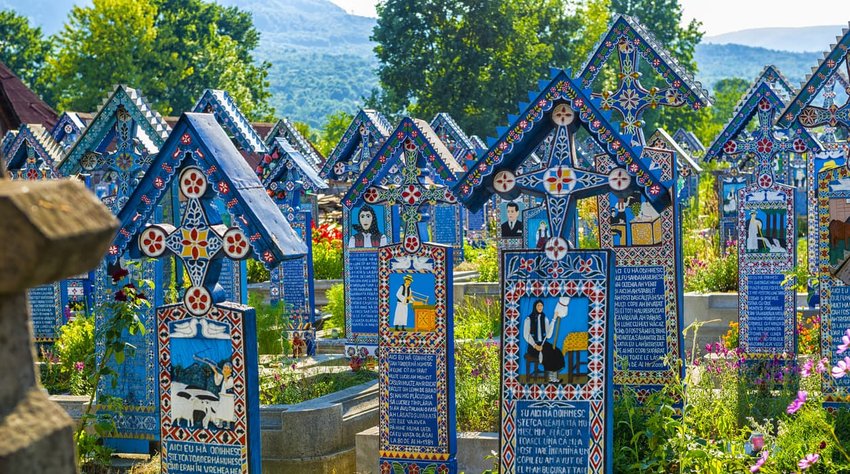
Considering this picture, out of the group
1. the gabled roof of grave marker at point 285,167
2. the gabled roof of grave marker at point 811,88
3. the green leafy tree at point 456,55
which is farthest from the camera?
the green leafy tree at point 456,55

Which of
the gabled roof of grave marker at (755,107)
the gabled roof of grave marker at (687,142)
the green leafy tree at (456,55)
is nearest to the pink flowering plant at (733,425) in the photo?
the gabled roof of grave marker at (755,107)

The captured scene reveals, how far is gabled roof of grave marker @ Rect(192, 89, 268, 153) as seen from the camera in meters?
14.2

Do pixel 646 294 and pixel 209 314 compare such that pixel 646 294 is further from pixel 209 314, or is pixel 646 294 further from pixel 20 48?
pixel 20 48

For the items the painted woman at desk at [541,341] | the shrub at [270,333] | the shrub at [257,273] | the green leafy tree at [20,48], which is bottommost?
the shrub at [270,333]

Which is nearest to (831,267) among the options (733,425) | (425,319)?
(733,425)

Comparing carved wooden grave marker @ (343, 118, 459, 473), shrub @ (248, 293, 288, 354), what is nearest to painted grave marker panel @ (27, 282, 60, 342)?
shrub @ (248, 293, 288, 354)

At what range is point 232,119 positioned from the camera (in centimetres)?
1457

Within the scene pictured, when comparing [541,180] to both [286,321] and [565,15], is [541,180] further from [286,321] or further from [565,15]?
[565,15]

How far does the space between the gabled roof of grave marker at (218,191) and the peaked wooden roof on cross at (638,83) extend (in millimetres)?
4386

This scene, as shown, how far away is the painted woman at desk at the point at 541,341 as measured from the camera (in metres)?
7.71

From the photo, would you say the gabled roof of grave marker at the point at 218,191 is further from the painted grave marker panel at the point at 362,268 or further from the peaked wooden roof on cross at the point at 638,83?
the painted grave marker panel at the point at 362,268

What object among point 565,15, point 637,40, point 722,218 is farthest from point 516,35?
point 637,40

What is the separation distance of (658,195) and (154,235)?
3.16 metres

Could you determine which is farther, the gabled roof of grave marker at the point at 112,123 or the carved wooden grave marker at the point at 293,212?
the carved wooden grave marker at the point at 293,212
